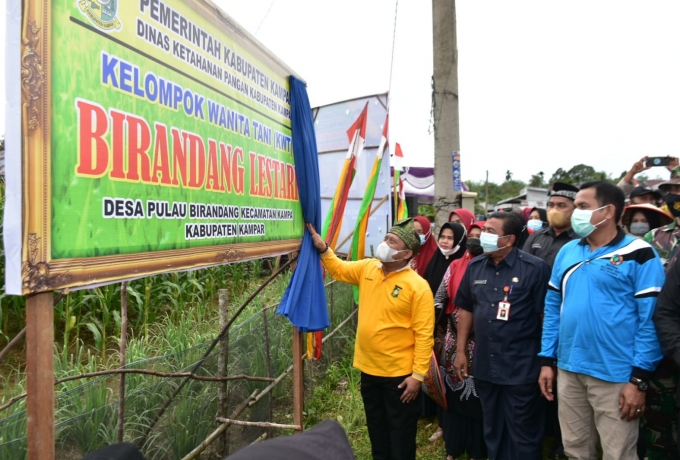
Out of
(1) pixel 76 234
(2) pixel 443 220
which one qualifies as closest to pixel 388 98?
(2) pixel 443 220

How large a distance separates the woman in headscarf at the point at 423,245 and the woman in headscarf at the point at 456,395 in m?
0.67

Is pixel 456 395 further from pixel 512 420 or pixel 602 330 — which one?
pixel 602 330

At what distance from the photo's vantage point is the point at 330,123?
17.5ft

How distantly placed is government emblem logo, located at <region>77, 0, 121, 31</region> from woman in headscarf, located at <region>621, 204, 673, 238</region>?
3684 millimetres

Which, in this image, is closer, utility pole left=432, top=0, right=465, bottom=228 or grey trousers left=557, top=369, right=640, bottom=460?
grey trousers left=557, top=369, right=640, bottom=460

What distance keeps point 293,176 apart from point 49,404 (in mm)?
2033

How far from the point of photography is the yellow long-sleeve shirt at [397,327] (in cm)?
280

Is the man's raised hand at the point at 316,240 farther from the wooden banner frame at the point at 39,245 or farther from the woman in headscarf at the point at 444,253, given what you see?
the wooden banner frame at the point at 39,245

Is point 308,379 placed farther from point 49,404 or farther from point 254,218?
point 49,404

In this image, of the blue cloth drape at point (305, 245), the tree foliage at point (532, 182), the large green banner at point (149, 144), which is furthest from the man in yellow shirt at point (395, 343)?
the tree foliage at point (532, 182)

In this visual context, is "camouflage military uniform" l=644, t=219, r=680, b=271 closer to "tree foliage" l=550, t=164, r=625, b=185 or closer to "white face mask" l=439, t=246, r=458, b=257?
"white face mask" l=439, t=246, r=458, b=257

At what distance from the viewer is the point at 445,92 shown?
5441 millimetres

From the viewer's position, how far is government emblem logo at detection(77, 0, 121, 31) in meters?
1.48

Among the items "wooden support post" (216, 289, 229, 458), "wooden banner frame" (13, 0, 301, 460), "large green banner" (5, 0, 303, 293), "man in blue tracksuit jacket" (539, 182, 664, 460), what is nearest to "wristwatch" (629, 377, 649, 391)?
"man in blue tracksuit jacket" (539, 182, 664, 460)
